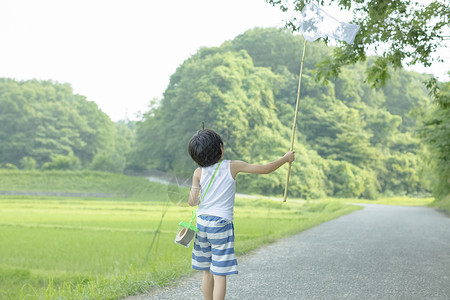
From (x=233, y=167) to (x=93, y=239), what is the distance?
1036 centimetres

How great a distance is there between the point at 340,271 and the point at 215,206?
305 centimetres

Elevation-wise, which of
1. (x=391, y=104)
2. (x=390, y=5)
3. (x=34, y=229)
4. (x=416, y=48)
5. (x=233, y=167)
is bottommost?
(x=34, y=229)

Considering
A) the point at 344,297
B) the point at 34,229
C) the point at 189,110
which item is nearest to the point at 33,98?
the point at 189,110

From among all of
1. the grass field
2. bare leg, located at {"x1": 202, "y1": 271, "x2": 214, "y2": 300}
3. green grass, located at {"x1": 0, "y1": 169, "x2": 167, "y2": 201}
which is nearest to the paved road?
the grass field

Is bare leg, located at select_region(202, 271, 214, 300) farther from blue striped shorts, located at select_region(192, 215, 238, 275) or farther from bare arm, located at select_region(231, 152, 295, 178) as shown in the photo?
bare arm, located at select_region(231, 152, 295, 178)

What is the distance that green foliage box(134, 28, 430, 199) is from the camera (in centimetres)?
4009

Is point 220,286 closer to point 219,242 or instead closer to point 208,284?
point 208,284

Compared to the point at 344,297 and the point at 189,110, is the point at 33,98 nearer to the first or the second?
the point at 189,110

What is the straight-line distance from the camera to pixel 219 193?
9.73 ft

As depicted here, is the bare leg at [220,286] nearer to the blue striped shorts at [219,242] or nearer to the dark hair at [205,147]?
the blue striped shorts at [219,242]

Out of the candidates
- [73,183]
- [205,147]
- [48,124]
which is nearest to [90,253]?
A: [205,147]

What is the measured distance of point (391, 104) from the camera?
6356cm

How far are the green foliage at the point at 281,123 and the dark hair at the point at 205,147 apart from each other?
100ft

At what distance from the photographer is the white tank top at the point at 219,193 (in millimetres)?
2951
